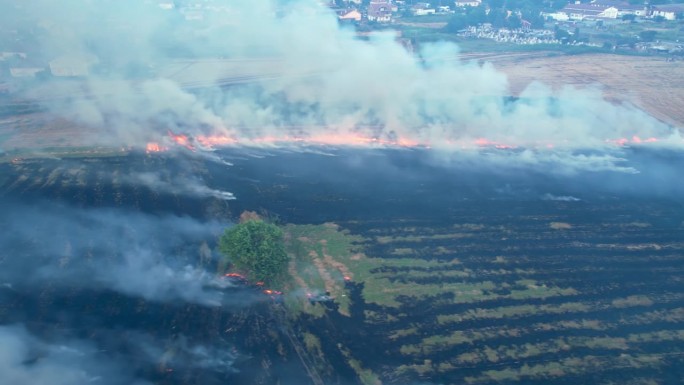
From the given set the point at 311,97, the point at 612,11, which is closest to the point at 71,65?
the point at 311,97

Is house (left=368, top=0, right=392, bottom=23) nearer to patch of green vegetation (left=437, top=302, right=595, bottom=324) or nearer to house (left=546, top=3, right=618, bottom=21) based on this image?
house (left=546, top=3, right=618, bottom=21)

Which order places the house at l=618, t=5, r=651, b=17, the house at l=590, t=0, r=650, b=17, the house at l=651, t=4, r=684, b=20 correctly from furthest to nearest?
the house at l=590, t=0, r=650, b=17 < the house at l=618, t=5, r=651, b=17 < the house at l=651, t=4, r=684, b=20

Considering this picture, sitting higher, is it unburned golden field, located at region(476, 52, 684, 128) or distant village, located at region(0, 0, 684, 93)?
distant village, located at region(0, 0, 684, 93)

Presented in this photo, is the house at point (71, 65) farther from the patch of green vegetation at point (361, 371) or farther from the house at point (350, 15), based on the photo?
the patch of green vegetation at point (361, 371)

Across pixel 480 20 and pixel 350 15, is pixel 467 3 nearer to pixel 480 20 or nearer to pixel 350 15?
pixel 480 20

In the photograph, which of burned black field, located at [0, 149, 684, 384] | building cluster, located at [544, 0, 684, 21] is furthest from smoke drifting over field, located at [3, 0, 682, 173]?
building cluster, located at [544, 0, 684, 21]
